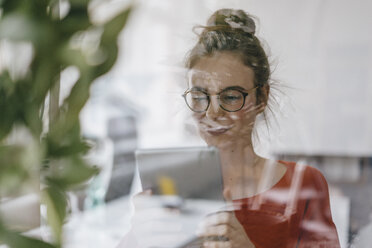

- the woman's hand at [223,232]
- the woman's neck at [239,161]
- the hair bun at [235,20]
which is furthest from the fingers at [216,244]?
the hair bun at [235,20]

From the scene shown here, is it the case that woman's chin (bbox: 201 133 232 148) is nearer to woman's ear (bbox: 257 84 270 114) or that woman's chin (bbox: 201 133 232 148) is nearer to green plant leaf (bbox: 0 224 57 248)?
woman's ear (bbox: 257 84 270 114)

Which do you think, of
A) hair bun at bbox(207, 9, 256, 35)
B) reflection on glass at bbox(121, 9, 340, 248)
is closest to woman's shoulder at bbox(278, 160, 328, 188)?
reflection on glass at bbox(121, 9, 340, 248)

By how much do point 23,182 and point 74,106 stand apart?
0.05 m

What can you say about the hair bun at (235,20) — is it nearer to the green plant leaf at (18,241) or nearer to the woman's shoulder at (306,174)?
the woman's shoulder at (306,174)

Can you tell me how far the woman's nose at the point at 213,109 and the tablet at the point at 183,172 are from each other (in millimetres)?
63

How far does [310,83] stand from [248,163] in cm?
19

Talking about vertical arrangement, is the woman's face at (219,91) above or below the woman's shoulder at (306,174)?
above

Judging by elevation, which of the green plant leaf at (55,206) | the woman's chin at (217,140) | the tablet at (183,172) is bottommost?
the tablet at (183,172)

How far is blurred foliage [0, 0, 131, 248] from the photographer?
0.17 meters

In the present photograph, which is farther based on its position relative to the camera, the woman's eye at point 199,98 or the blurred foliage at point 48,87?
the woman's eye at point 199,98

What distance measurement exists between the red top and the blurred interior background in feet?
0.12

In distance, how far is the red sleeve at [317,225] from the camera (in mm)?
618

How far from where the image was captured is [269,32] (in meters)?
0.63

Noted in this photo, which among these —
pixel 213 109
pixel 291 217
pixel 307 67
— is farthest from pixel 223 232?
pixel 307 67
